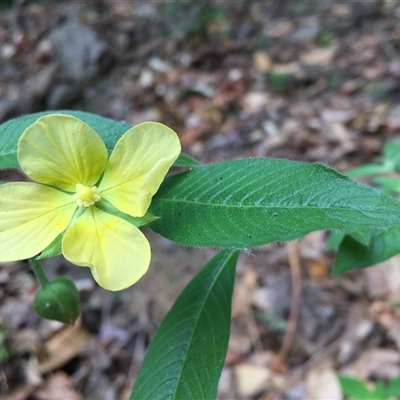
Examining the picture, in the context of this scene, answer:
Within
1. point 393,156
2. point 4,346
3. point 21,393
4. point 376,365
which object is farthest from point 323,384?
point 4,346

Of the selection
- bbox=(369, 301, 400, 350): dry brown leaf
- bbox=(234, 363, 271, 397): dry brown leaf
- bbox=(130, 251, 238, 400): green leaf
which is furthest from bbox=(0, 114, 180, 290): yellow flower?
bbox=(369, 301, 400, 350): dry brown leaf

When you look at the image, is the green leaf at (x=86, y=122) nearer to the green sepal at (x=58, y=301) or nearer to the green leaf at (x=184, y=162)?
the green leaf at (x=184, y=162)

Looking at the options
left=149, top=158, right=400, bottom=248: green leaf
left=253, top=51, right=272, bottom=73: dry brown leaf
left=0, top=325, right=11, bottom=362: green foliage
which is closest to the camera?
left=149, top=158, right=400, bottom=248: green leaf

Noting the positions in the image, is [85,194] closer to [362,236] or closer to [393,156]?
[362,236]

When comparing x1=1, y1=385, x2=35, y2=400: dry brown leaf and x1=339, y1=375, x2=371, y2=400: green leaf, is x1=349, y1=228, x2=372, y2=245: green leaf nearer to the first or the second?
x1=339, y1=375, x2=371, y2=400: green leaf

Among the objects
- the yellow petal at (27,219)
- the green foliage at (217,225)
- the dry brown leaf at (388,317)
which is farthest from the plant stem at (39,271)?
the dry brown leaf at (388,317)

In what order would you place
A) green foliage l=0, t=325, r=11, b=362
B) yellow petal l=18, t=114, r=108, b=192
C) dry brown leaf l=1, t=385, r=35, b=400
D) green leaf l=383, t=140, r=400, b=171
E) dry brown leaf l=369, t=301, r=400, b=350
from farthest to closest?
dry brown leaf l=369, t=301, r=400, b=350 → green foliage l=0, t=325, r=11, b=362 → dry brown leaf l=1, t=385, r=35, b=400 → green leaf l=383, t=140, r=400, b=171 → yellow petal l=18, t=114, r=108, b=192

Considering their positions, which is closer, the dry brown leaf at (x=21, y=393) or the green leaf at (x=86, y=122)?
the green leaf at (x=86, y=122)

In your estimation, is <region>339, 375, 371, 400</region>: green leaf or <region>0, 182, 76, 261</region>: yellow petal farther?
<region>339, 375, 371, 400</region>: green leaf
